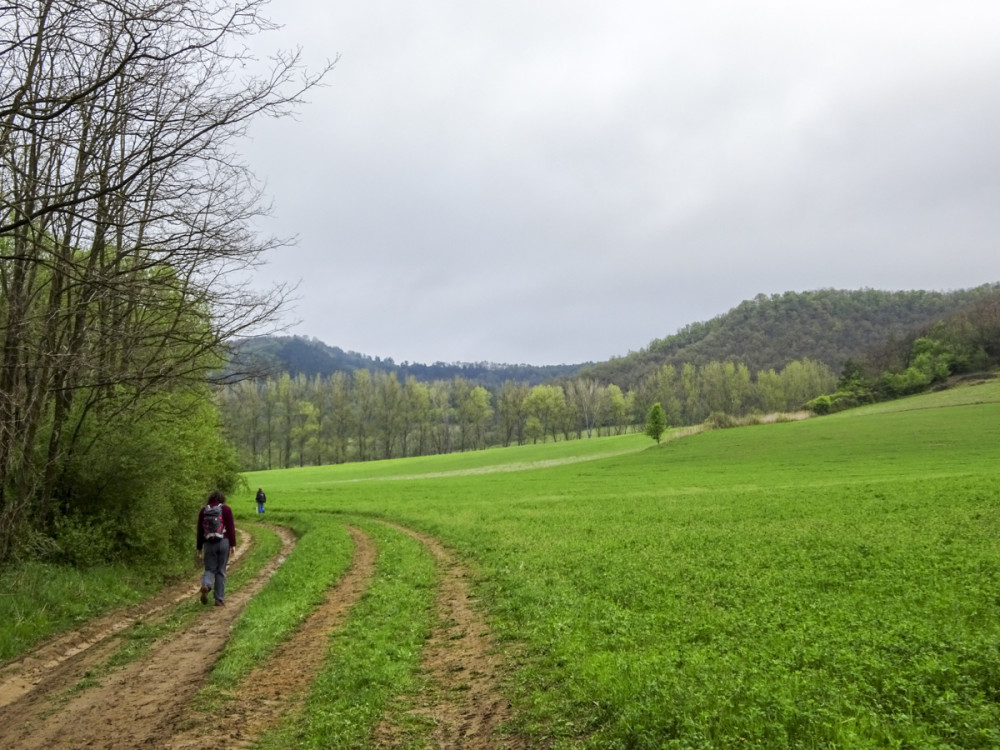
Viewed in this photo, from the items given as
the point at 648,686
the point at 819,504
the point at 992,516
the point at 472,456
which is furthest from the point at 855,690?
the point at 472,456

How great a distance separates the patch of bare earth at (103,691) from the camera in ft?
20.4

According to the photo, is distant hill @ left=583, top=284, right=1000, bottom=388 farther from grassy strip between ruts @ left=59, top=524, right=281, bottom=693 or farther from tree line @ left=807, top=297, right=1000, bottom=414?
grassy strip between ruts @ left=59, top=524, right=281, bottom=693

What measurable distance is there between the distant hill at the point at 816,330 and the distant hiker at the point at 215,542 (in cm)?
16259

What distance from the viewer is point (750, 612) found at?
9.62 m

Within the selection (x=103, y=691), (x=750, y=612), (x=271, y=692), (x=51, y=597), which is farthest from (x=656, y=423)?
(x=103, y=691)

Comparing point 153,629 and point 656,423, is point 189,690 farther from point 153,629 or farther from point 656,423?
point 656,423

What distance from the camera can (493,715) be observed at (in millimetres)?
6520

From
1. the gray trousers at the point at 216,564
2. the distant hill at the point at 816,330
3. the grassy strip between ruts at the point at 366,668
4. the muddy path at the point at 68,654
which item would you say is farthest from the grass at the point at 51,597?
the distant hill at the point at 816,330

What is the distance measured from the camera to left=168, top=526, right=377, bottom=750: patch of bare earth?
606cm

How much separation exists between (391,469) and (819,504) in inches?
2550

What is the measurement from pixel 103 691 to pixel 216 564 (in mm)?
5152

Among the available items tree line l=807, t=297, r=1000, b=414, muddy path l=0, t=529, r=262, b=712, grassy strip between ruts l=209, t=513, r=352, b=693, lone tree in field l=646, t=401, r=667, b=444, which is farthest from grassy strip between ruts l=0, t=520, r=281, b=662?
tree line l=807, t=297, r=1000, b=414

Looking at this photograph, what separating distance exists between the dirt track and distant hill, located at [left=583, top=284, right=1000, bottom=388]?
164 metres

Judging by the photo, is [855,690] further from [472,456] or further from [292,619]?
[472,456]
